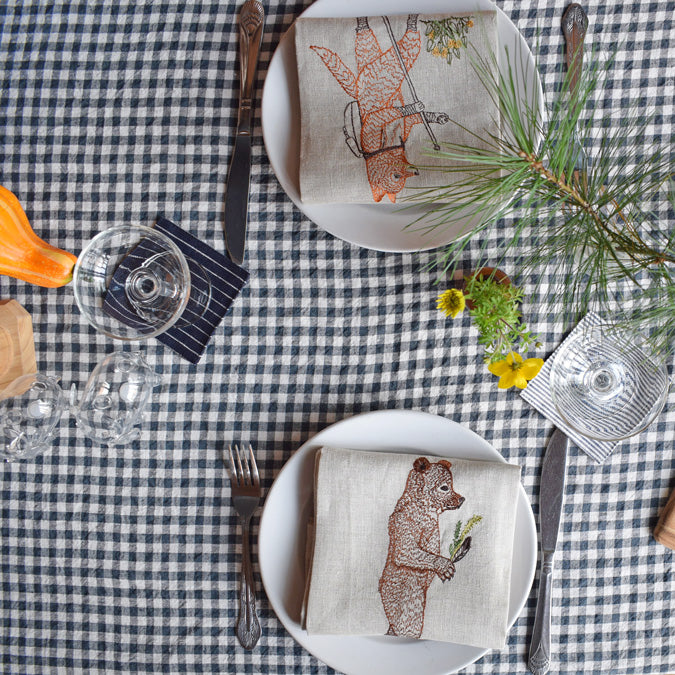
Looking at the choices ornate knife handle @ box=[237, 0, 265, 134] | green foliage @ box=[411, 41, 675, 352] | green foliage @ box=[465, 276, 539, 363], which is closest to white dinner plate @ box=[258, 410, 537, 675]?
green foliage @ box=[465, 276, 539, 363]

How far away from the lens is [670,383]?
806 mm

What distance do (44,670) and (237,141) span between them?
848 millimetres

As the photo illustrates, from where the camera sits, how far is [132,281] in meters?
0.87

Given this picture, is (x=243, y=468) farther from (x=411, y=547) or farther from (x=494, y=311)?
(x=494, y=311)

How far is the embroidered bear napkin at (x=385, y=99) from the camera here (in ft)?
2.59

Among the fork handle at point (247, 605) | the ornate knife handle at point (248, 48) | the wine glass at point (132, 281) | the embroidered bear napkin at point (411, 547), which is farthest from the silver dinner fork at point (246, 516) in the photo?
the ornate knife handle at point (248, 48)

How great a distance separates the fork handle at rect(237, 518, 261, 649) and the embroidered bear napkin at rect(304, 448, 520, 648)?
105mm

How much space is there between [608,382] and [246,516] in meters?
0.56

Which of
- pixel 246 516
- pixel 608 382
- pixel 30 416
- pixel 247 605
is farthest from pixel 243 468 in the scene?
pixel 608 382

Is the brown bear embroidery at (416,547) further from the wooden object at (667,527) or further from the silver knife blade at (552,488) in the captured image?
the wooden object at (667,527)

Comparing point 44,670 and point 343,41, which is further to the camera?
point 44,670

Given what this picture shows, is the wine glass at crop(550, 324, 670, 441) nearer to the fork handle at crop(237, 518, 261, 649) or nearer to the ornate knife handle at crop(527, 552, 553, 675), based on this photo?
the ornate knife handle at crop(527, 552, 553, 675)

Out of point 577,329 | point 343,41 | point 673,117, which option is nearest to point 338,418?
point 577,329

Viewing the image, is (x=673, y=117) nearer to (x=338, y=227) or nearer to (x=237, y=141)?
(x=338, y=227)
